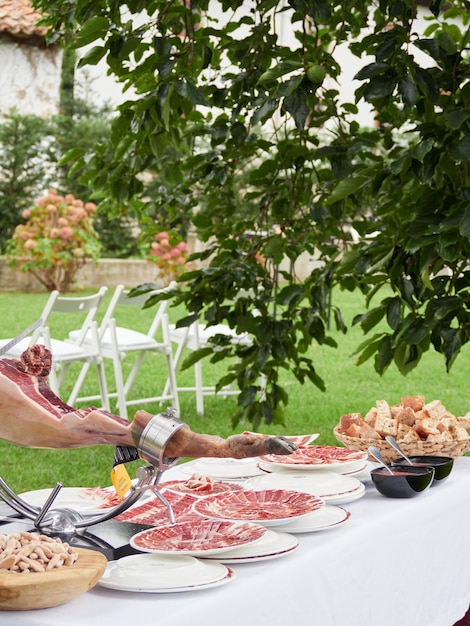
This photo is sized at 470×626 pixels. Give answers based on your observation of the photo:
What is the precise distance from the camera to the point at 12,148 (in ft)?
49.2

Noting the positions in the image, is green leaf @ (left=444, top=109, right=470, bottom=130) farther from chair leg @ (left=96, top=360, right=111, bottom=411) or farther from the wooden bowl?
chair leg @ (left=96, top=360, right=111, bottom=411)

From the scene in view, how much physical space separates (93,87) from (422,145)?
1531 cm

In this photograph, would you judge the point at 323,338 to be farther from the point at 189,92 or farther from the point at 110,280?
the point at 110,280

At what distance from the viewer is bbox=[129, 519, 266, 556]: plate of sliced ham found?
1553 mm

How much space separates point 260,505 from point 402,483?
0.34 metres

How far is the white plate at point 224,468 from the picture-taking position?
222 centimetres

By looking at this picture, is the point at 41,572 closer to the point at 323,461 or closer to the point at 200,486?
the point at 200,486

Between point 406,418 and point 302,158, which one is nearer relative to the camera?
point 406,418

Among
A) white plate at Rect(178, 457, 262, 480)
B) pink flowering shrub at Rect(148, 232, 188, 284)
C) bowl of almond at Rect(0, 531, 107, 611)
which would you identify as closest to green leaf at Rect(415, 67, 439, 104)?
white plate at Rect(178, 457, 262, 480)

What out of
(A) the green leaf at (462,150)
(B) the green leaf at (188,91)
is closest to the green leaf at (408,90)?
(A) the green leaf at (462,150)

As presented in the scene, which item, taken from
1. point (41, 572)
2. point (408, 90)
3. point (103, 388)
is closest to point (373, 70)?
point (408, 90)

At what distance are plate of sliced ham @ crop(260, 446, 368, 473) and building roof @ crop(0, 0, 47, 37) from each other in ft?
50.0

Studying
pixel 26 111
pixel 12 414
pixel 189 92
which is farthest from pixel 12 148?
pixel 12 414

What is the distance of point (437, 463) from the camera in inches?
85.9
